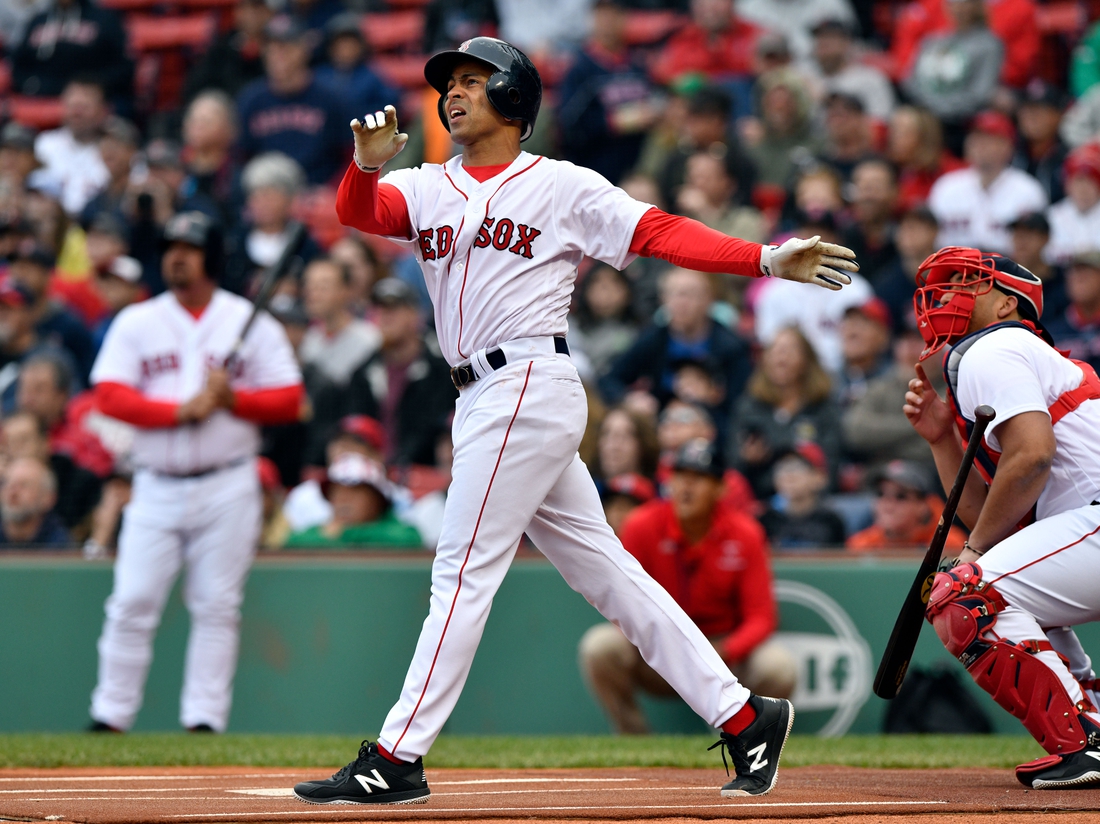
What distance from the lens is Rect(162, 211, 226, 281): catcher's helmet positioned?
7570 mm

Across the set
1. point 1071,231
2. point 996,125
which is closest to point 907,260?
point 1071,231

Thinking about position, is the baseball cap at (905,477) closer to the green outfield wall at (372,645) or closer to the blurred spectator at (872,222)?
the green outfield wall at (372,645)

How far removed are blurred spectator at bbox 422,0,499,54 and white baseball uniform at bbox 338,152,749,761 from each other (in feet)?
30.9

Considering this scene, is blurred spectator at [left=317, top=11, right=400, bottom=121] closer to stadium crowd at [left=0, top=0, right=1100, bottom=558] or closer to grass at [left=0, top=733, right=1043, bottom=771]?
stadium crowd at [left=0, top=0, right=1100, bottom=558]

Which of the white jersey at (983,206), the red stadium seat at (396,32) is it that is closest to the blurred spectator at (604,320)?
the white jersey at (983,206)

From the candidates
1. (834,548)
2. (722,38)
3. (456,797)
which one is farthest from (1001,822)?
(722,38)

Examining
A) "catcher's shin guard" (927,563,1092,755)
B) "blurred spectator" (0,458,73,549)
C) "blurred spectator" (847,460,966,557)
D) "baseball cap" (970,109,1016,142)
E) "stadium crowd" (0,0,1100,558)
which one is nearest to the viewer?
"catcher's shin guard" (927,563,1092,755)

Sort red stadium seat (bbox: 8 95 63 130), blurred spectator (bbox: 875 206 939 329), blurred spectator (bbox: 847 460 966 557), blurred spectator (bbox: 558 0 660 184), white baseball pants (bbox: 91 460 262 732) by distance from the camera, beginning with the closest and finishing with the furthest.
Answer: white baseball pants (bbox: 91 460 262 732), blurred spectator (bbox: 847 460 966 557), blurred spectator (bbox: 875 206 939 329), blurred spectator (bbox: 558 0 660 184), red stadium seat (bbox: 8 95 63 130)

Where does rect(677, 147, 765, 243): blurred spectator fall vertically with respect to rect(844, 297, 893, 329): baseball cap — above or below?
above

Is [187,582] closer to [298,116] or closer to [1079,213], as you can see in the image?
[298,116]

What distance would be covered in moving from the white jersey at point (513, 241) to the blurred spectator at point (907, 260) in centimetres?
576

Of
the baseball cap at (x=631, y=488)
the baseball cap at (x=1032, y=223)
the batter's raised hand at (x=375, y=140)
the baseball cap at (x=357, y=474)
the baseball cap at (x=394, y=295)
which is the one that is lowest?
the baseball cap at (x=357, y=474)

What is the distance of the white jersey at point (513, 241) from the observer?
14.4 feet

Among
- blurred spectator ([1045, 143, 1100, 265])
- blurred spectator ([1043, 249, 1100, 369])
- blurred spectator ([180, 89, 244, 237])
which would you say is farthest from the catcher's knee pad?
blurred spectator ([180, 89, 244, 237])
